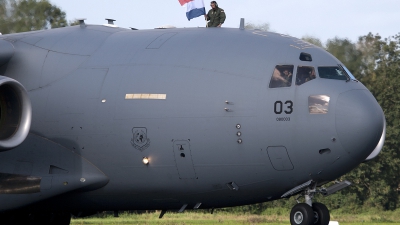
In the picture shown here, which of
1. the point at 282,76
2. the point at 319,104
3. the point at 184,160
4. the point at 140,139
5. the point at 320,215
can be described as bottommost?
the point at 320,215

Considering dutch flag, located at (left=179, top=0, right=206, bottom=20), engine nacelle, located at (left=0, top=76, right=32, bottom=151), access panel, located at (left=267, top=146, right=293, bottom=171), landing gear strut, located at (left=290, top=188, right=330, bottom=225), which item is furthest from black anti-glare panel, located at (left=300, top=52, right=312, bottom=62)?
engine nacelle, located at (left=0, top=76, right=32, bottom=151)

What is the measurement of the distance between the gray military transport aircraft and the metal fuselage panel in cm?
2

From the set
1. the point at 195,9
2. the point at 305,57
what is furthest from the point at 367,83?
the point at 305,57

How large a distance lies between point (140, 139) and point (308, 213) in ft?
9.37

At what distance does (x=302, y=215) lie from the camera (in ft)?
40.0

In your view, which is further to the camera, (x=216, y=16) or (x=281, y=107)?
(x=216, y=16)

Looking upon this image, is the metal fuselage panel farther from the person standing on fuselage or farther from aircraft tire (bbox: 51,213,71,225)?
aircraft tire (bbox: 51,213,71,225)

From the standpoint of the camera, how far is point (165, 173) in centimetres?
1290

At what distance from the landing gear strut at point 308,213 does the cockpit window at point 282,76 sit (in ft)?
5.47

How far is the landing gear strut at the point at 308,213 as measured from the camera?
12.2 meters

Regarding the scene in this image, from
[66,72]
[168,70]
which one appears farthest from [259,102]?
[66,72]

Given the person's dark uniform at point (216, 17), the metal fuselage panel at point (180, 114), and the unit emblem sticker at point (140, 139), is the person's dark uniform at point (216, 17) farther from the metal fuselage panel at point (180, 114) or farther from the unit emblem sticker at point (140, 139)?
the unit emblem sticker at point (140, 139)

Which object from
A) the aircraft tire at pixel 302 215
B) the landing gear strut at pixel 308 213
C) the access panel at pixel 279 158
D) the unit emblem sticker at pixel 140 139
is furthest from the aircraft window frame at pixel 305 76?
the unit emblem sticker at pixel 140 139

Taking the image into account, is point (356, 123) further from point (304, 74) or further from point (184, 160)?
point (184, 160)
